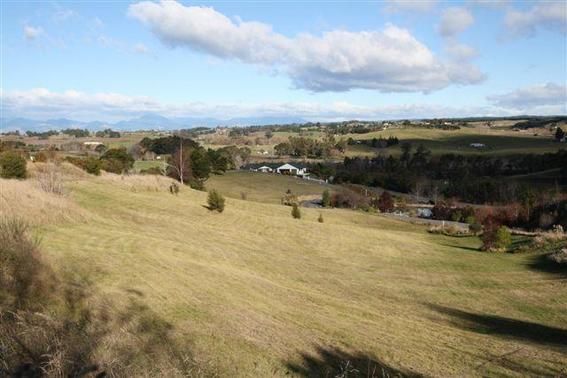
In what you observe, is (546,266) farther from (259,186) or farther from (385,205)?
(259,186)

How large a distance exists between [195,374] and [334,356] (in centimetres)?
398

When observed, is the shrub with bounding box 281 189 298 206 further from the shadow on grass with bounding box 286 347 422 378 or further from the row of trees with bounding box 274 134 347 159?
the row of trees with bounding box 274 134 347 159

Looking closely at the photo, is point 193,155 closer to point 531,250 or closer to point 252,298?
point 531,250

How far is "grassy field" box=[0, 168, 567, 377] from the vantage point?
11.2 metres

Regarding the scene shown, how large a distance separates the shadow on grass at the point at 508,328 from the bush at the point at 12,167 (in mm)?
33038

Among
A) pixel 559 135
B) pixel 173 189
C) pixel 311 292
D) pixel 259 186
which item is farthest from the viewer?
pixel 559 135

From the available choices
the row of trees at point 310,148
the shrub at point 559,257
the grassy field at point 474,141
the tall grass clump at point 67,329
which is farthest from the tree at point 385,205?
the row of trees at point 310,148

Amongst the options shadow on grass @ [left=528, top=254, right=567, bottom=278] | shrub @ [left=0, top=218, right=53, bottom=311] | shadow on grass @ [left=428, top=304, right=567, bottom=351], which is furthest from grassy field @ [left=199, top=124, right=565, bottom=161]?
shrub @ [left=0, top=218, right=53, bottom=311]

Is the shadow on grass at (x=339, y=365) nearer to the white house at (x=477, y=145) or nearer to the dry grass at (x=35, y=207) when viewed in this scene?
the dry grass at (x=35, y=207)

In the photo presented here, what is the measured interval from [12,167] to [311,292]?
2983cm

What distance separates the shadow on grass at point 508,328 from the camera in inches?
631

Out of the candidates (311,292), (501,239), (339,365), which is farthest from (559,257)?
(339,365)

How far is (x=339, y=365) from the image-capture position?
10469 mm

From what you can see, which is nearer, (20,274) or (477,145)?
(20,274)
